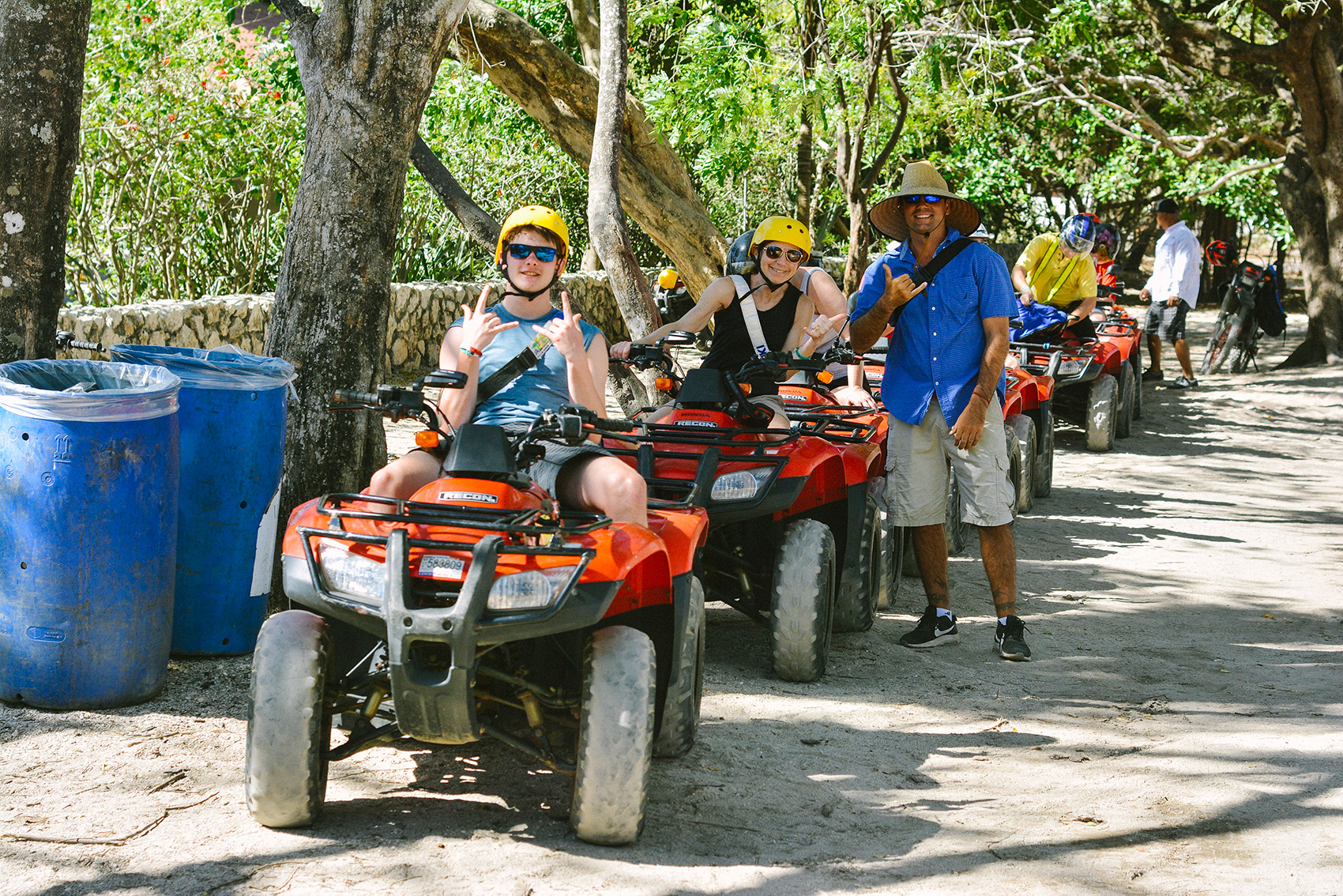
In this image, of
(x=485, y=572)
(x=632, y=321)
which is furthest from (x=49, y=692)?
(x=632, y=321)

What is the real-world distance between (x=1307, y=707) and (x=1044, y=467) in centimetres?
488

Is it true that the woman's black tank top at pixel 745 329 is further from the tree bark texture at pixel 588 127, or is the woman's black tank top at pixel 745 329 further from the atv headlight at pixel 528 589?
the tree bark texture at pixel 588 127

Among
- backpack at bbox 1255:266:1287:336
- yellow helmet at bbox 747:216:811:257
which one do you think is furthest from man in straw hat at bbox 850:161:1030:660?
backpack at bbox 1255:266:1287:336

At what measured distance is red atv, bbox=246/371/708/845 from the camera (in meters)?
3.47

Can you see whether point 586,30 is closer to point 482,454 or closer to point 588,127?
point 588,127

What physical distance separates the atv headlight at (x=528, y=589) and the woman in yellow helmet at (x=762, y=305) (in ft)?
9.61

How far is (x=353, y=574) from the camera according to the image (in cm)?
360

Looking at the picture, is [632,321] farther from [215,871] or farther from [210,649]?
[215,871]

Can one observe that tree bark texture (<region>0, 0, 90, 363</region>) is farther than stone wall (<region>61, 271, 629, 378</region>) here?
No

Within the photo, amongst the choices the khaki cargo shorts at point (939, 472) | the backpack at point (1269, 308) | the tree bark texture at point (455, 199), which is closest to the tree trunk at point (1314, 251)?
the backpack at point (1269, 308)

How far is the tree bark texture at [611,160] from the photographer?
894 centimetres

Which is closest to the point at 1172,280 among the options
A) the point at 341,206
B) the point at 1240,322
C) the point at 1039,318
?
the point at 1240,322

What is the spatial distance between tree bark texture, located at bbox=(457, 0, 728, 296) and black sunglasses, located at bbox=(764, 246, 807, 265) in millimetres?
4002

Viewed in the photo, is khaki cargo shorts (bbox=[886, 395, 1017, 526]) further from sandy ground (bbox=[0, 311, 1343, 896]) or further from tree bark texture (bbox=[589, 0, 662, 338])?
tree bark texture (bbox=[589, 0, 662, 338])
